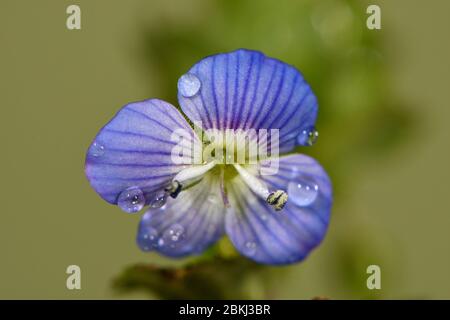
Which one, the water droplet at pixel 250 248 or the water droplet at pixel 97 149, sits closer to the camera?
the water droplet at pixel 97 149

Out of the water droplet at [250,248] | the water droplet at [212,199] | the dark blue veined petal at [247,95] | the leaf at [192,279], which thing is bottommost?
the leaf at [192,279]

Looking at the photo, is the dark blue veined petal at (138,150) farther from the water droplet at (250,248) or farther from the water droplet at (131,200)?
the water droplet at (250,248)

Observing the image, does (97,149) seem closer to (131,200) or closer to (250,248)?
(131,200)

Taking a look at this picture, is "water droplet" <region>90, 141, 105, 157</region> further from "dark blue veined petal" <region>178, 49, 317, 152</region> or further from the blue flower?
"dark blue veined petal" <region>178, 49, 317, 152</region>

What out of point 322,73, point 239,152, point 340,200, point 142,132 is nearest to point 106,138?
point 142,132

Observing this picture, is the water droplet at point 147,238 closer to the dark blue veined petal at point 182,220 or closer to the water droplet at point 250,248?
the dark blue veined petal at point 182,220

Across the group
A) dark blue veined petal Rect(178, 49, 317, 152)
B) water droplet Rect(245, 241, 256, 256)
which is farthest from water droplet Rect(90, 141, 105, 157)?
water droplet Rect(245, 241, 256, 256)

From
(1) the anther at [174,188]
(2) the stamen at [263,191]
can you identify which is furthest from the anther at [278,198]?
(1) the anther at [174,188]

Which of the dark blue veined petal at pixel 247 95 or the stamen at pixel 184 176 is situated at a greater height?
the dark blue veined petal at pixel 247 95
